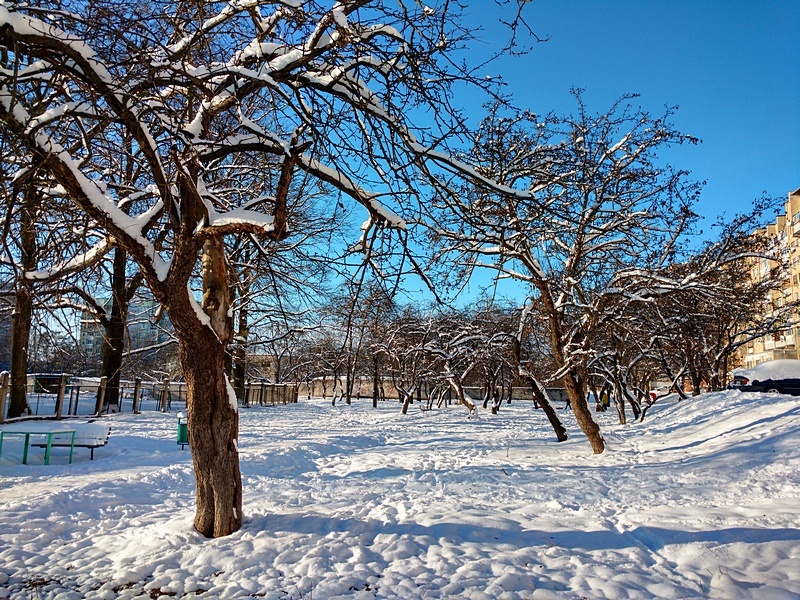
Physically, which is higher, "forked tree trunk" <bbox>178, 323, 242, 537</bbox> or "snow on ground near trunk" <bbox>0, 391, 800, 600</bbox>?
"forked tree trunk" <bbox>178, 323, 242, 537</bbox>

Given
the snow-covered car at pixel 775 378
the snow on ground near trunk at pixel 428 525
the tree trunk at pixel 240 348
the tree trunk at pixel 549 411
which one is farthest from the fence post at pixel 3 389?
the snow-covered car at pixel 775 378

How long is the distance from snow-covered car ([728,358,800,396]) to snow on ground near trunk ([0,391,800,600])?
1276 cm

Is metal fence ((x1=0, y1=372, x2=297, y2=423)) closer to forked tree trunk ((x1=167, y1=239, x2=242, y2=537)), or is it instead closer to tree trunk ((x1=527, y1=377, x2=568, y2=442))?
forked tree trunk ((x1=167, y1=239, x2=242, y2=537))

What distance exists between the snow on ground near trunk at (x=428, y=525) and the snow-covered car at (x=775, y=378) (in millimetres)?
12756

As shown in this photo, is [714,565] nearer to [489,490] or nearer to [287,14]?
[489,490]

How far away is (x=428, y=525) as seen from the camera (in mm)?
6449

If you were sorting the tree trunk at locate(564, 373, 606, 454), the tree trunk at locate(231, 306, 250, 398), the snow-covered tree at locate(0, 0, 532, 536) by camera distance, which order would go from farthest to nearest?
the tree trunk at locate(231, 306, 250, 398) < the tree trunk at locate(564, 373, 606, 454) < the snow-covered tree at locate(0, 0, 532, 536)

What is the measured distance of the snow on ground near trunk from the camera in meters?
4.92

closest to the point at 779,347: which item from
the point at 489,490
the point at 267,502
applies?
the point at 489,490

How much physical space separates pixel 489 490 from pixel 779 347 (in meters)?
51.7

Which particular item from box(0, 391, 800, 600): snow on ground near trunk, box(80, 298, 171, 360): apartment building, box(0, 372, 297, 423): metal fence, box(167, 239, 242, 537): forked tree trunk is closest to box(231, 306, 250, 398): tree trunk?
box(0, 372, 297, 423): metal fence

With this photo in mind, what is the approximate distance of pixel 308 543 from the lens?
19.1 feet

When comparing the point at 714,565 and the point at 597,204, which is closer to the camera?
the point at 714,565

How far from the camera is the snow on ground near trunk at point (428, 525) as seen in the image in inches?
194
